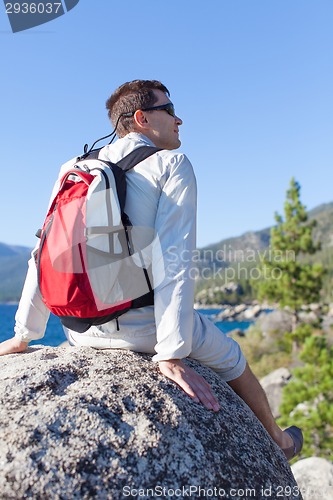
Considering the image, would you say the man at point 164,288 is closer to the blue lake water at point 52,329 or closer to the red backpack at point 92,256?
the red backpack at point 92,256

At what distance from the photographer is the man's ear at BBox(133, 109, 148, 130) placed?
3.08m

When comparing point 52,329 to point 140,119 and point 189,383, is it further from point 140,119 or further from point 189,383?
point 189,383

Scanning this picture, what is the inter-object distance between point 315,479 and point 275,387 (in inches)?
672

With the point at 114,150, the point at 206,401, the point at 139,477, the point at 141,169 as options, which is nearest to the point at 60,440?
the point at 139,477

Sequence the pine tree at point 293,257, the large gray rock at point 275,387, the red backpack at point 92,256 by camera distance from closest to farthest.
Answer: the red backpack at point 92,256
the large gray rock at point 275,387
the pine tree at point 293,257

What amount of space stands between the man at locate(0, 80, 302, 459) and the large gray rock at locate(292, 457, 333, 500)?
2163 mm

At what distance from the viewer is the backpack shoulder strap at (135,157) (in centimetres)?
280

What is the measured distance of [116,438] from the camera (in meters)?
2.20

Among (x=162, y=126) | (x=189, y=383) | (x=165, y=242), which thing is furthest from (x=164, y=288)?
(x=162, y=126)

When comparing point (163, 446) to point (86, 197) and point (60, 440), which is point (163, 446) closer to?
point (60, 440)

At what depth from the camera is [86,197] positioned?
101 inches

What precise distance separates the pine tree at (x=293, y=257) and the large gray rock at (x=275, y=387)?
10.6 ft

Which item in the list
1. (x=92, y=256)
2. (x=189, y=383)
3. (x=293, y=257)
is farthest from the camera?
(x=293, y=257)

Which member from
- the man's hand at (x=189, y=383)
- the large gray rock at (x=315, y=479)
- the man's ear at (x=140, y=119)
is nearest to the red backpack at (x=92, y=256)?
the man's hand at (x=189, y=383)
